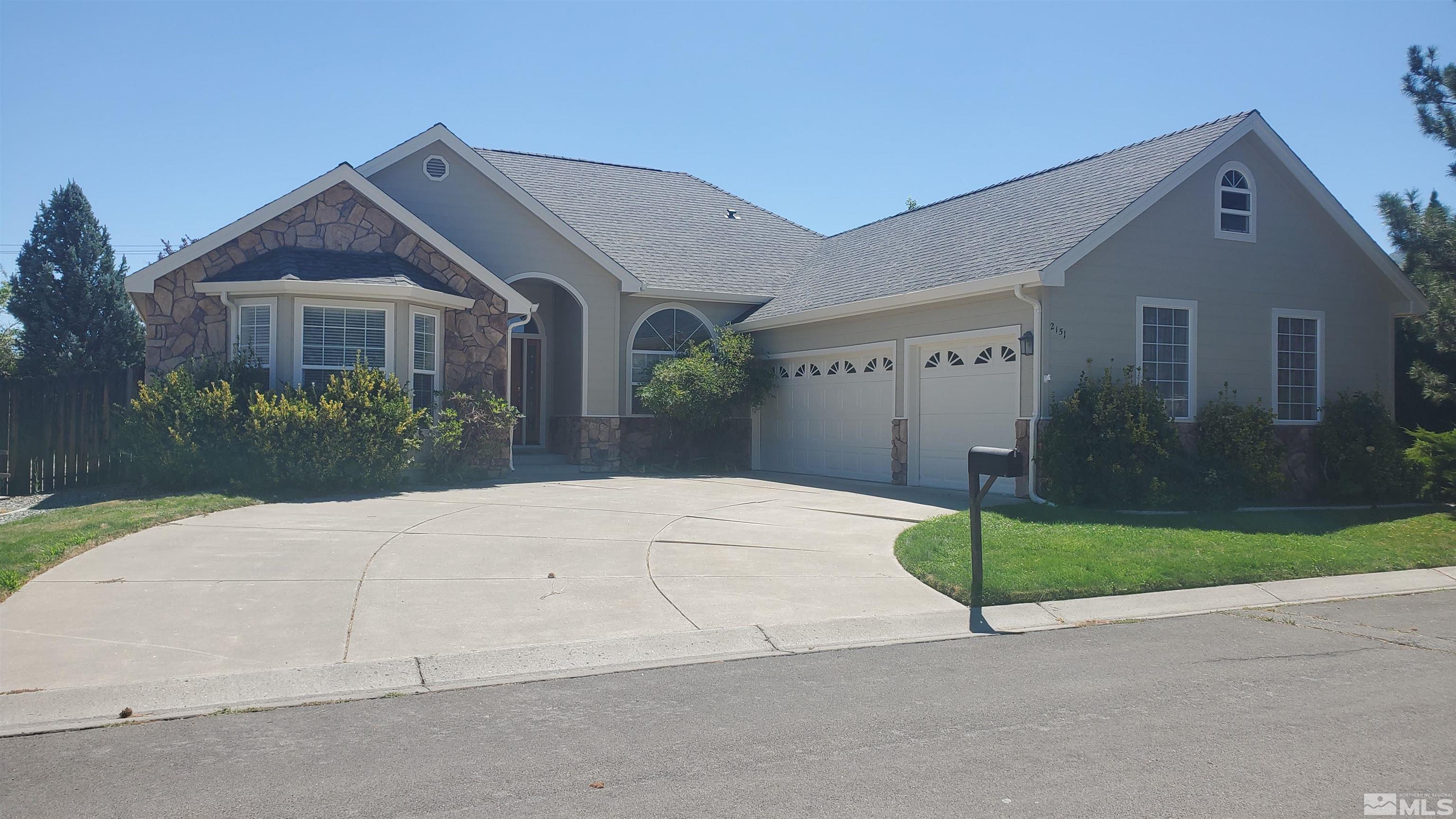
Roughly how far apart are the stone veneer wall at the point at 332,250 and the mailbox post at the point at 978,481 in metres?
10.1

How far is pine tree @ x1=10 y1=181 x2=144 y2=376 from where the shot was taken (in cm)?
2331

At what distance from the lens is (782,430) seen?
20.4 m

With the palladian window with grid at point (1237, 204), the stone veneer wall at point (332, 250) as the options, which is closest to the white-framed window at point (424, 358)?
the stone veneer wall at point (332, 250)

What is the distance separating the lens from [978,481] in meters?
8.48

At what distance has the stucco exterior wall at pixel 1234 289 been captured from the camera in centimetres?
1444

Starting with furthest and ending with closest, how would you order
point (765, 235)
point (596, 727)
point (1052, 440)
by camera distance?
point (765, 235)
point (1052, 440)
point (596, 727)

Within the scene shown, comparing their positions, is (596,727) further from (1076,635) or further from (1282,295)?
(1282,295)

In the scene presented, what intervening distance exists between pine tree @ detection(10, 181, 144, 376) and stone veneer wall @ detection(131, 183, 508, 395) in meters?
10.8

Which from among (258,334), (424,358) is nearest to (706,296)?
(424,358)

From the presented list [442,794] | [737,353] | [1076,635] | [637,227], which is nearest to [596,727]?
[442,794]

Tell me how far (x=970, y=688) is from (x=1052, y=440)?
817 centimetres

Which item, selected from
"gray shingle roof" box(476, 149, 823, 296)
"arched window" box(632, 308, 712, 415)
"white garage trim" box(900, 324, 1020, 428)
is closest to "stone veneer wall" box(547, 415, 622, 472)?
"arched window" box(632, 308, 712, 415)

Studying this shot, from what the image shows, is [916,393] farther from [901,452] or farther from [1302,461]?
[1302,461]

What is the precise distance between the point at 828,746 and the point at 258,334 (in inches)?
498
